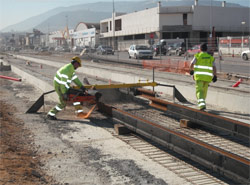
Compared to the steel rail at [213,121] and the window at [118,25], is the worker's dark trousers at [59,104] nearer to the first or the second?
the steel rail at [213,121]

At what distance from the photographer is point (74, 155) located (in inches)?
266

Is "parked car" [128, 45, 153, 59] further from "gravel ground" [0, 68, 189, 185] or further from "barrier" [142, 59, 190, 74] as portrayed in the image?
"gravel ground" [0, 68, 189, 185]

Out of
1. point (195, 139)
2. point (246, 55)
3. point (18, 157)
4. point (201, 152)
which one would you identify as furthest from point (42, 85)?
point (246, 55)

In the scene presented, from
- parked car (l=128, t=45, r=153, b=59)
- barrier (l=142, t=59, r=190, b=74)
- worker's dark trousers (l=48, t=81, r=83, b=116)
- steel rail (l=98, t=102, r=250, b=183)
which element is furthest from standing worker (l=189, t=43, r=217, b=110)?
parked car (l=128, t=45, r=153, b=59)

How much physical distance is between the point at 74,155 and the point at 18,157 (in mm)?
1048

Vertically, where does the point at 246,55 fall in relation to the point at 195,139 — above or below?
above

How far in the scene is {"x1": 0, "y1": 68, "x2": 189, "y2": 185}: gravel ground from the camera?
5.56m

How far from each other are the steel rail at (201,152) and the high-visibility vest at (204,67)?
103 inches

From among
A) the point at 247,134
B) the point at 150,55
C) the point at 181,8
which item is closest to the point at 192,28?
the point at 181,8

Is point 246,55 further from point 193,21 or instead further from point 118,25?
point 118,25

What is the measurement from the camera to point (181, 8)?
70188 mm

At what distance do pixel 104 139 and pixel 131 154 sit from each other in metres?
1.25

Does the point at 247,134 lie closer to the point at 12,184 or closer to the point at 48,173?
the point at 48,173

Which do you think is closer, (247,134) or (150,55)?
(247,134)
